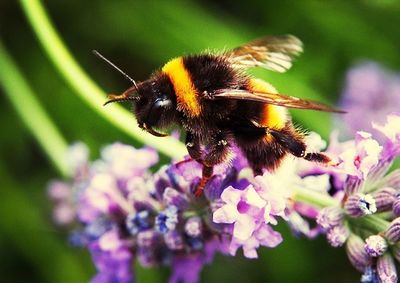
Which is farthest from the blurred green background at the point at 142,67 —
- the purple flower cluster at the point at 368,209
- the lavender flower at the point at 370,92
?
the purple flower cluster at the point at 368,209

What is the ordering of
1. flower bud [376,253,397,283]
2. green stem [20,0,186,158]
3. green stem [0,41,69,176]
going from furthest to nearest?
green stem [0,41,69,176] < green stem [20,0,186,158] < flower bud [376,253,397,283]

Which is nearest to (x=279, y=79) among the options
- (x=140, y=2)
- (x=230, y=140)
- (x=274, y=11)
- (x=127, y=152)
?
(x=274, y=11)

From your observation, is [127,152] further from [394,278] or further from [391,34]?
[391,34]

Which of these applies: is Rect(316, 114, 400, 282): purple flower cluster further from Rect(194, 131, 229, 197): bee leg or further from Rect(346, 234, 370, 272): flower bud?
Rect(194, 131, 229, 197): bee leg

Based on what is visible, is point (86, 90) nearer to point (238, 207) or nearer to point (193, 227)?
point (193, 227)

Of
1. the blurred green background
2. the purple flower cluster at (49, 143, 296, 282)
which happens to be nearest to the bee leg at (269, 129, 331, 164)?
the purple flower cluster at (49, 143, 296, 282)
